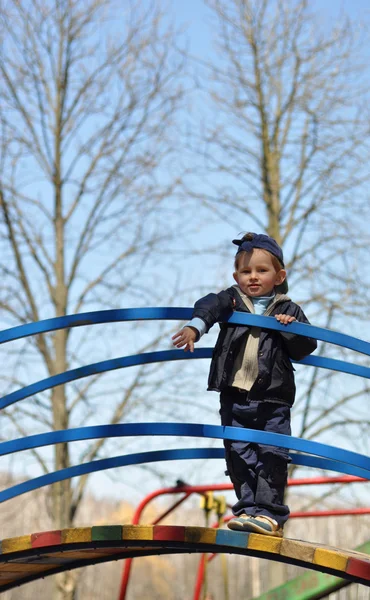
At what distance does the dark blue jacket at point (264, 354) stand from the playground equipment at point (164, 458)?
0.11 metres

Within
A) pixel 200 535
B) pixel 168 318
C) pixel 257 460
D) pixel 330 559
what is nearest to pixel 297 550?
pixel 330 559

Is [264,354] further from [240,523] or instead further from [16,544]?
[16,544]

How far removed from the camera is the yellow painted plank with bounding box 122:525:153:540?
12.4ft

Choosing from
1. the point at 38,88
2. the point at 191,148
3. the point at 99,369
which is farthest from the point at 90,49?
the point at 99,369

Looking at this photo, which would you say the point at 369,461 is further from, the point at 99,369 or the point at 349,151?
the point at 349,151

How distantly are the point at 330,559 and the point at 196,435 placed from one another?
2.50 ft

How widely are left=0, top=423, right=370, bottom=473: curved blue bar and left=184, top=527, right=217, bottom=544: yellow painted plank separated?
0.37 m

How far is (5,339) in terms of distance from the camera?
4.18 metres

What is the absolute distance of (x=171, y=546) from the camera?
392 cm

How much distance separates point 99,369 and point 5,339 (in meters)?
0.59

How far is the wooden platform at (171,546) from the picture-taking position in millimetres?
3465

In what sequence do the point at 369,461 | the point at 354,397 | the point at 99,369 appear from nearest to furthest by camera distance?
the point at 369,461 < the point at 99,369 < the point at 354,397

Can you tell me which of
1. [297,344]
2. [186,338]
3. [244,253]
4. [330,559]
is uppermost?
[244,253]

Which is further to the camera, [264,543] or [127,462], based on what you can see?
[127,462]
